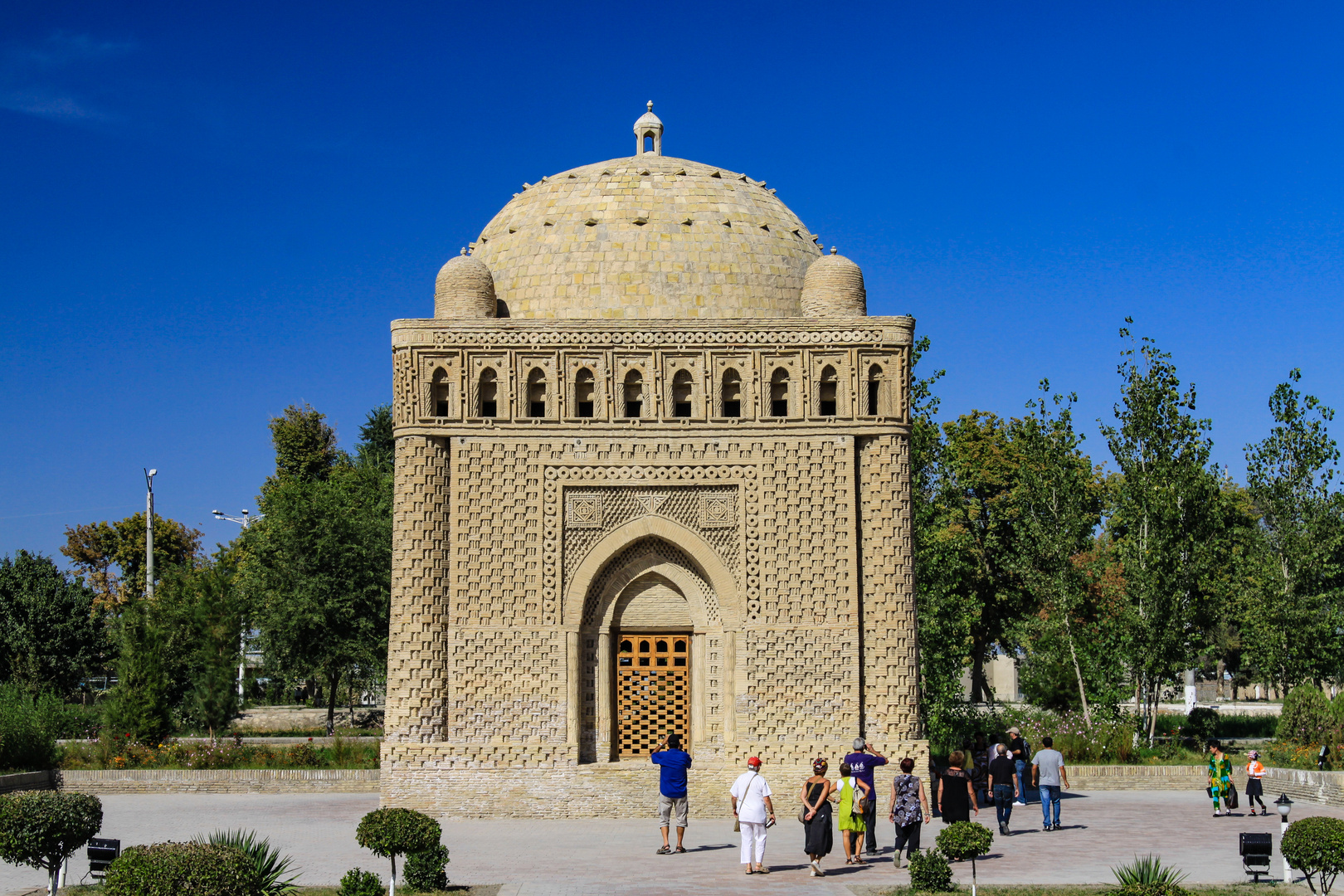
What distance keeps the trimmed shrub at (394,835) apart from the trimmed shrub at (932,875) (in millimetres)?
4308

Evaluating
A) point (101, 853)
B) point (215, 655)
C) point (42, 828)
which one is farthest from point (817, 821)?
point (215, 655)

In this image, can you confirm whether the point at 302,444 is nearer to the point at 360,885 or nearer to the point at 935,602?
the point at 935,602

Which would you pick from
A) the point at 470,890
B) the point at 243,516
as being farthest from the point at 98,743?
the point at 243,516

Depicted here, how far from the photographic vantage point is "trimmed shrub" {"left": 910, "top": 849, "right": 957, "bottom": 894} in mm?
11977

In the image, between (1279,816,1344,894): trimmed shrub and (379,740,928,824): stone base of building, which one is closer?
(1279,816,1344,894): trimmed shrub

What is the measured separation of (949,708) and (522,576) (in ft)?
38.1

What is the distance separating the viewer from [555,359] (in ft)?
63.2

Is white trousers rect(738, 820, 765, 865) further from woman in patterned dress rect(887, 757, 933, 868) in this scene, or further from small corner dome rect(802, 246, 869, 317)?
small corner dome rect(802, 246, 869, 317)

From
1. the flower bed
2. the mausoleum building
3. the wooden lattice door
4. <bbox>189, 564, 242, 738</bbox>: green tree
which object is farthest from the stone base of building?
<bbox>189, 564, 242, 738</bbox>: green tree

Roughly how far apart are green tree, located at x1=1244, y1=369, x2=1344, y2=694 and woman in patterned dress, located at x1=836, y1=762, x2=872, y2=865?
639 inches

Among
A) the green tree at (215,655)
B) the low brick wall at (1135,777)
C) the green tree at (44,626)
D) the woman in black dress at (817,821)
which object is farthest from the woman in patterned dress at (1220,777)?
the green tree at (44,626)

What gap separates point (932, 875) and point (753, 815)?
2249 mm

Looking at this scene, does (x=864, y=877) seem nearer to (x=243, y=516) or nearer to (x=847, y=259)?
(x=847, y=259)

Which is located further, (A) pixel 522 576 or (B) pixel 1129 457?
(B) pixel 1129 457
